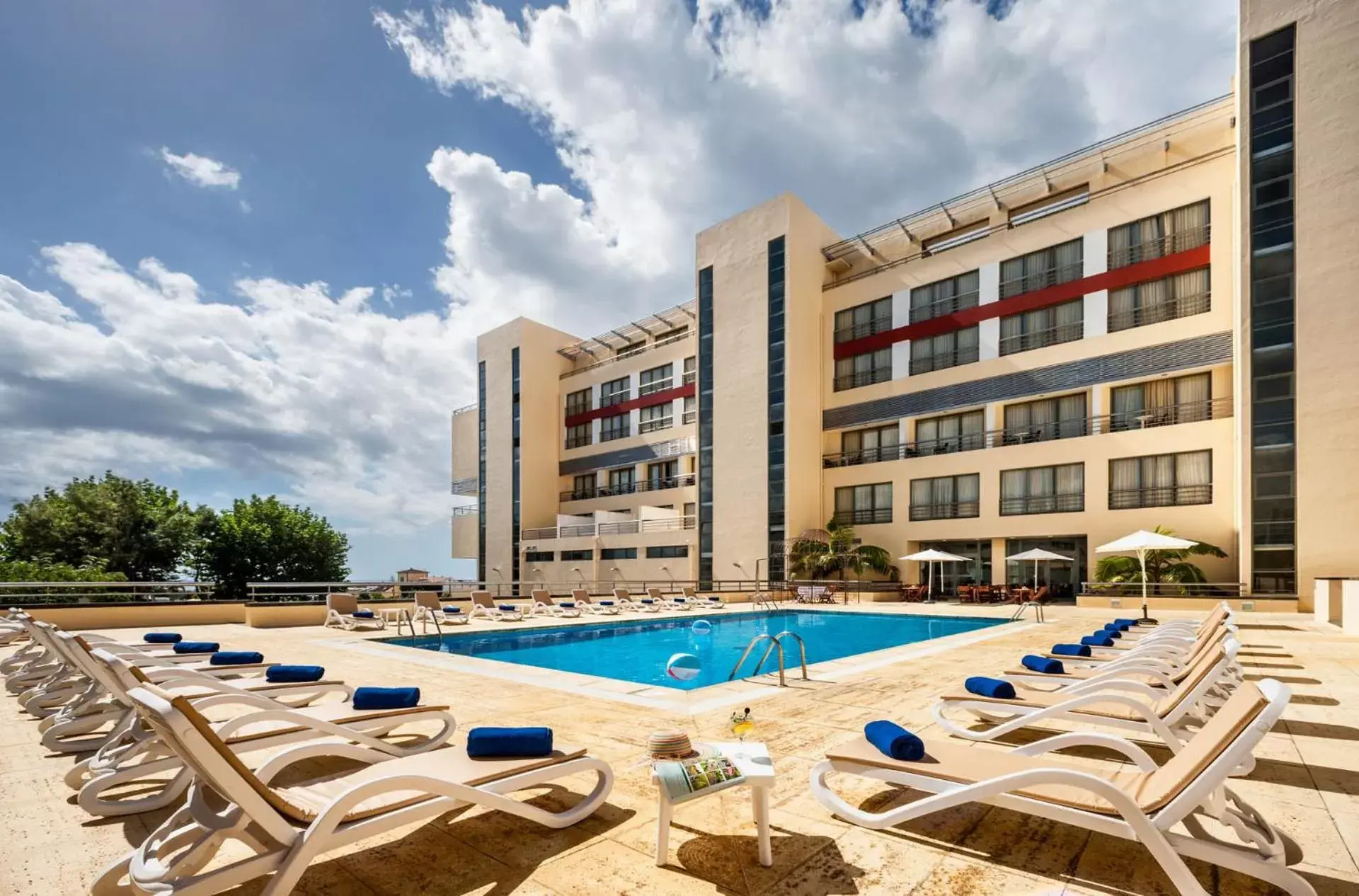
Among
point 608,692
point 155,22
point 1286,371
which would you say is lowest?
point 608,692

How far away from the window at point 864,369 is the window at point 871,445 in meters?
2.12

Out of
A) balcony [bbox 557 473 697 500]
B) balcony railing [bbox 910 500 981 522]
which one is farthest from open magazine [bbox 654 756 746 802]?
balcony [bbox 557 473 697 500]

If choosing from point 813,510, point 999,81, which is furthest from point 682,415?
point 999,81

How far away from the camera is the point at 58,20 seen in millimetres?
10211

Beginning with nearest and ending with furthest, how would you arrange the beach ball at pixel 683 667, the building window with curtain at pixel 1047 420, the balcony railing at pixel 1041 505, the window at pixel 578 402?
the beach ball at pixel 683 667 → the balcony railing at pixel 1041 505 → the building window with curtain at pixel 1047 420 → the window at pixel 578 402

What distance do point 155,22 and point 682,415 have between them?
28088 millimetres

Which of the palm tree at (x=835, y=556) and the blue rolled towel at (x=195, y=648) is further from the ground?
the blue rolled towel at (x=195, y=648)

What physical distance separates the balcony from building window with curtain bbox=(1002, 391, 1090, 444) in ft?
49.9

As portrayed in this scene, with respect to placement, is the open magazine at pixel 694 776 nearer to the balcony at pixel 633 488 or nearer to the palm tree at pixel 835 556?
the palm tree at pixel 835 556

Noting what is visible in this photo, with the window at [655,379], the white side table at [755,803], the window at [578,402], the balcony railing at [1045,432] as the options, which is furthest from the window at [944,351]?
the white side table at [755,803]

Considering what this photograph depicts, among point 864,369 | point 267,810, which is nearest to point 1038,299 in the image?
point 864,369

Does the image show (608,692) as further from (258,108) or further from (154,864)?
(258,108)

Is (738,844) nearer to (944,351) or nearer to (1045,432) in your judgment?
(1045,432)

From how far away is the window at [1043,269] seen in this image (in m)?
24.6
